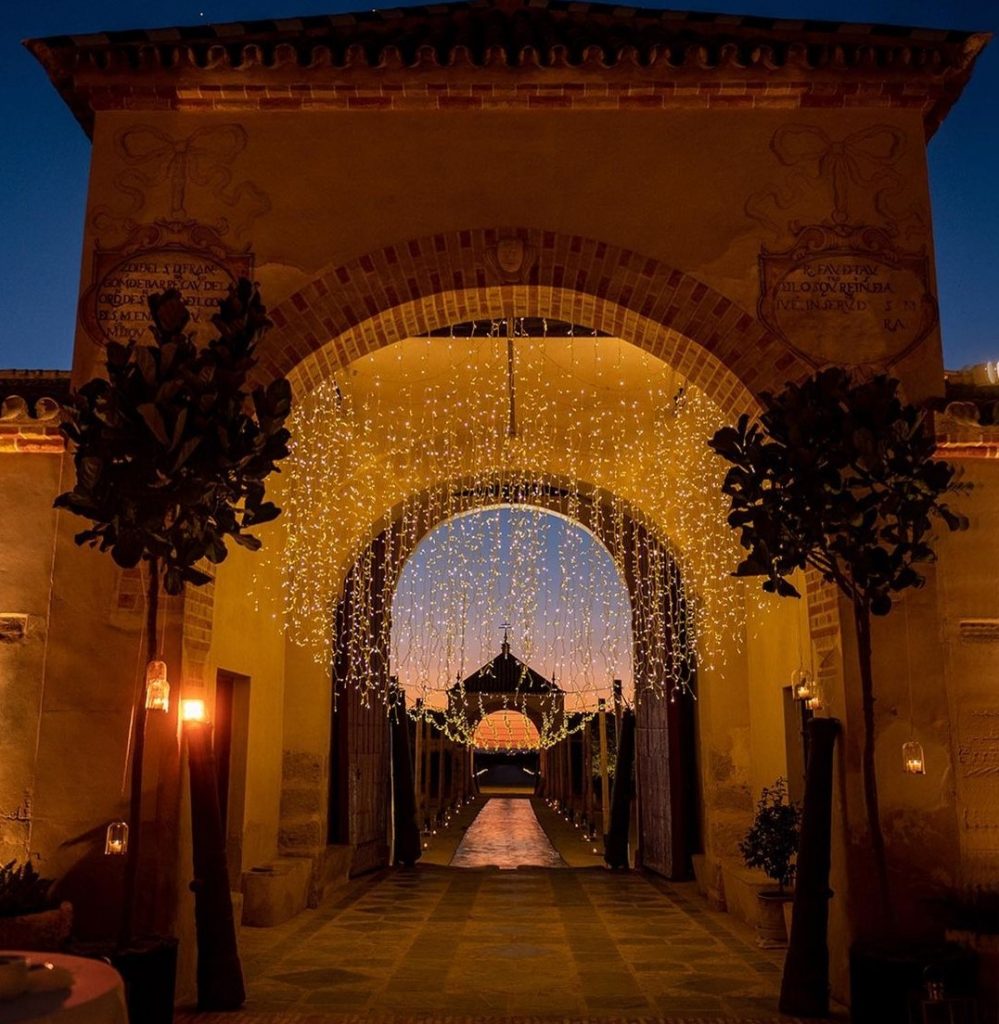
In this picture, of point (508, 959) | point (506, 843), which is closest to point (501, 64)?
point (508, 959)

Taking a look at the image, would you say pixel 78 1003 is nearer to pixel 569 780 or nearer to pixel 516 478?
pixel 516 478

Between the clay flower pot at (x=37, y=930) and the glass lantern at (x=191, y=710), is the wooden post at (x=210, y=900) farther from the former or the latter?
the clay flower pot at (x=37, y=930)

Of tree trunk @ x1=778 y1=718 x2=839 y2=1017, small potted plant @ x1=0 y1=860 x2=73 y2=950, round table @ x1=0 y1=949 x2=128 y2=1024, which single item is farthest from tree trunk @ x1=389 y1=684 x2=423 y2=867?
round table @ x1=0 y1=949 x2=128 y2=1024

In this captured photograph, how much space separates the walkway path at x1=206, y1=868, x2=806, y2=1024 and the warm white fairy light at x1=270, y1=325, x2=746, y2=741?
2219mm

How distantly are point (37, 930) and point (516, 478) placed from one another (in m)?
6.12

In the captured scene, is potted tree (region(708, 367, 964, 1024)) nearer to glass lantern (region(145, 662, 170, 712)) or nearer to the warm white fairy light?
glass lantern (region(145, 662, 170, 712))

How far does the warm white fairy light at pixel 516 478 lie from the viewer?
9.09 meters

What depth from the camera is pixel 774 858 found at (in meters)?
6.86

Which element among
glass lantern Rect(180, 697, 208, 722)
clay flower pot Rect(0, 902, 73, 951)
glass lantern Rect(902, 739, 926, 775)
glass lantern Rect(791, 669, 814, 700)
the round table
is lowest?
clay flower pot Rect(0, 902, 73, 951)

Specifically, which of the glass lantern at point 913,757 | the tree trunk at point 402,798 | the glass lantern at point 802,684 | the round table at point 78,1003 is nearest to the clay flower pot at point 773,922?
the glass lantern at point 802,684

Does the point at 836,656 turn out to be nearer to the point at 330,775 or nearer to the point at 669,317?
the point at 669,317

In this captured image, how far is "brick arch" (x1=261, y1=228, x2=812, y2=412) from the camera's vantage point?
5.71m

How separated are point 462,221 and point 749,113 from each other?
1.80 m

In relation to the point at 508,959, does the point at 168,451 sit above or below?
above
